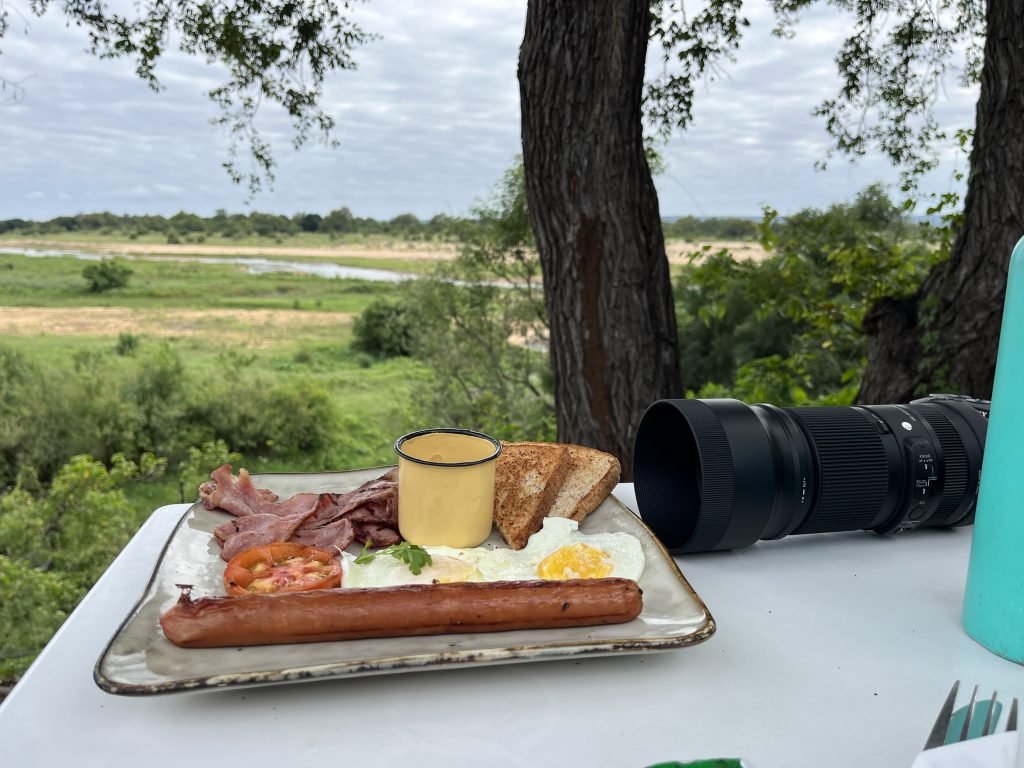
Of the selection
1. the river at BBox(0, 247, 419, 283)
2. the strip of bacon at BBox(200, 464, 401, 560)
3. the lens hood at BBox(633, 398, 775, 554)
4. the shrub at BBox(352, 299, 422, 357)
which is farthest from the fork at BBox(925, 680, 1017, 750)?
the shrub at BBox(352, 299, 422, 357)

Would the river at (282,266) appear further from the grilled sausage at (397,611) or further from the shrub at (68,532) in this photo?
the grilled sausage at (397,611)

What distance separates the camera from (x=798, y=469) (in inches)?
42.1

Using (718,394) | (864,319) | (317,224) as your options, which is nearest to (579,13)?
(864,319)

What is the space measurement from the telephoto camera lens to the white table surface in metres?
0.14

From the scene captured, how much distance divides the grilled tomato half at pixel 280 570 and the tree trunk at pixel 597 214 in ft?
5.17

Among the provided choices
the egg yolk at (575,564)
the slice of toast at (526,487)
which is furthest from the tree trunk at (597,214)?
the egg yolk at (575,564)

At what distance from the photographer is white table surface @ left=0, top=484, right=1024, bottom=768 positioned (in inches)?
27.1

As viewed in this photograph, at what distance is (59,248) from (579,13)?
3344mm

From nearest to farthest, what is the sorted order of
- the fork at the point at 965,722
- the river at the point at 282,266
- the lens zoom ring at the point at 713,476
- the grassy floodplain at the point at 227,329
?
the fork at the point at 965,722, the lens zoom ring at the point at 713,476, the grassy floodplain at the point at 227,329, the river at the point at 282,266

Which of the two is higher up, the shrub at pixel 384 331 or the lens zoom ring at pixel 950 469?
the lens zoom ring at pixel 950 469

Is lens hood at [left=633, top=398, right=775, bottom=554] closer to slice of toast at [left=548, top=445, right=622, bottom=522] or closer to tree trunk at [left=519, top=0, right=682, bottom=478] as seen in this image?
slice of toast at [left=548, top=445, right=622, bottom=522]

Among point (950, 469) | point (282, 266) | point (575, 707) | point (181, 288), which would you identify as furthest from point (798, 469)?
point (181, 288)

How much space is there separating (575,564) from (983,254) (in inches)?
71.3

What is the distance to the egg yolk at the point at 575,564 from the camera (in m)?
0.97
